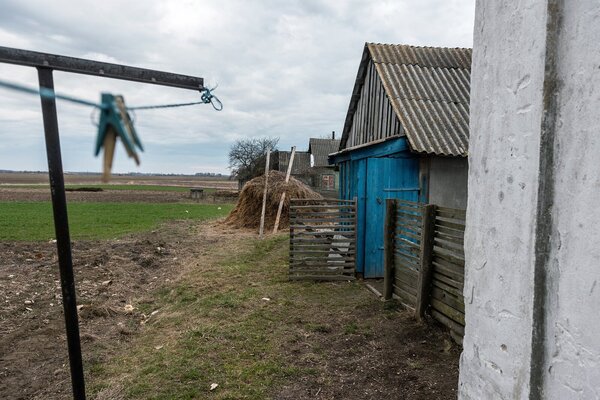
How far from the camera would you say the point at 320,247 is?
26.8 feet

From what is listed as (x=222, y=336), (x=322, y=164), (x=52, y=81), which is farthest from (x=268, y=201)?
(x=322, y=164)

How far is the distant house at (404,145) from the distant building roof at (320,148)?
26789mm

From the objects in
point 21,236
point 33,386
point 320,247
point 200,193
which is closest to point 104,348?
point 33,386

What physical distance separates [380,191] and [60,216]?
6315mm

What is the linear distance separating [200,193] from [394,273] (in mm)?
28813

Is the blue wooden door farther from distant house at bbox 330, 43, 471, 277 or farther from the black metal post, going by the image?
the black metal post

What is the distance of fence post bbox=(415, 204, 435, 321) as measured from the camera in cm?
523

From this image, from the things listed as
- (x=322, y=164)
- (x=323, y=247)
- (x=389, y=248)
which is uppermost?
(x=322, y=164)

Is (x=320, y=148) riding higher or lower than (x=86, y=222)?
higher

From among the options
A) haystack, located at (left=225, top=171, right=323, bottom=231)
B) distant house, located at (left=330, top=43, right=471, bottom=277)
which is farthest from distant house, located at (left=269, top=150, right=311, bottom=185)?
distant house, located at (left=330, top=43, right=471, bottom=277)

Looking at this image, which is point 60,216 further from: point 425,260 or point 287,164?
point 287,164

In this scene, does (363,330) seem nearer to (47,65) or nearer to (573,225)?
(573,225)

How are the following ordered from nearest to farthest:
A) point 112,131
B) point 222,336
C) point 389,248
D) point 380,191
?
point 112,131, point 222,336, point 389,248, point 380,191

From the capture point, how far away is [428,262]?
17.4 feet
